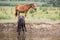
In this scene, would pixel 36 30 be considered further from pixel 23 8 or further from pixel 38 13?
pixel 23 8

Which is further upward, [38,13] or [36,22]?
[38,13]

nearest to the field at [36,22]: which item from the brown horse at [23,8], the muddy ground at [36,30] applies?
the muddy ground at [36,30]

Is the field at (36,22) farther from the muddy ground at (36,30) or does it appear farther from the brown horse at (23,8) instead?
the brown horse at (23,8)

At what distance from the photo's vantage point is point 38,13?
6.26 m

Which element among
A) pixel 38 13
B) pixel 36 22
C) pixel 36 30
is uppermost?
pixel 38 13

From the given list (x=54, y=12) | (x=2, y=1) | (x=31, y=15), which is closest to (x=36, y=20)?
(x=31, y=15)

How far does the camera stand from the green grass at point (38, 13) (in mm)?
6219

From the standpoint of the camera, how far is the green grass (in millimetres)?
6219

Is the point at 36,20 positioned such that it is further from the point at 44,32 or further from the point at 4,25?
the point at 4,25

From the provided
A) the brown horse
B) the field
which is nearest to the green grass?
the field

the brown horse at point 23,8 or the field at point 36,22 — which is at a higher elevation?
the brown horse at point 23,8

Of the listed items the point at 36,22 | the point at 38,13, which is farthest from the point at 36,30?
the point at 38,13

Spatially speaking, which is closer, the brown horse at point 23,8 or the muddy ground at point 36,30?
the muddy ground at point 36,30

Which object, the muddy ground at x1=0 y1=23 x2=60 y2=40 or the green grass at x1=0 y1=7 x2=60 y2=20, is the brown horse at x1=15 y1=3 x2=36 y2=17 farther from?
the muddy ground at x1=0 y1=23 x2=60 y2=40
